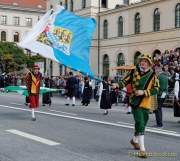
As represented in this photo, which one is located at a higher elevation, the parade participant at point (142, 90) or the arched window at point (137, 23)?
the arched window at point (137, 23)

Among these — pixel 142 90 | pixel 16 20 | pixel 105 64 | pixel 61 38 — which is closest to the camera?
pixel 142 90

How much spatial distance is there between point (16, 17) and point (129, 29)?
195 ft

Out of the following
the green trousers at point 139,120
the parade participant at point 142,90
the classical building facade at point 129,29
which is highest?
the classical building facade at point 129,29

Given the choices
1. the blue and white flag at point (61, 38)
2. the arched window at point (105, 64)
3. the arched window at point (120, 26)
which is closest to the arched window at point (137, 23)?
the arched window at point (120, 26)

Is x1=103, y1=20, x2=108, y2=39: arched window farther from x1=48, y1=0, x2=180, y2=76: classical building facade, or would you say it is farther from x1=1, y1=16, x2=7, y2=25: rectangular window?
x1=1, y1=16, x2=7, y2=25: rectangular window

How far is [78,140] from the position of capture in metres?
11.4

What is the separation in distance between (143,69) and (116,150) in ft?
5.59

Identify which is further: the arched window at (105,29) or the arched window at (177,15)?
the arched window at (105,29)

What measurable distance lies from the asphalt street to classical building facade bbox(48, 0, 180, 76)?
36476 mm

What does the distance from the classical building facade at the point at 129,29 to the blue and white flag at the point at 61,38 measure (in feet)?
115

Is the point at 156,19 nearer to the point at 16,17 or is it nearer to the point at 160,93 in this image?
the point at 160,93

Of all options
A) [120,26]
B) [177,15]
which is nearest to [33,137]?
[177,15]

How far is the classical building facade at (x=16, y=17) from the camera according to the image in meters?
112

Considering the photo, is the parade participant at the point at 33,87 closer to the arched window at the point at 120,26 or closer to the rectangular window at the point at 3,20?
the arched window at the point at 120,26
